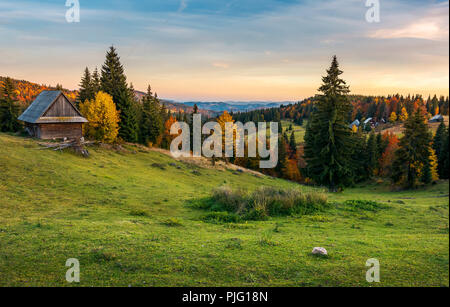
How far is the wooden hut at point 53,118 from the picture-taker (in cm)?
3709

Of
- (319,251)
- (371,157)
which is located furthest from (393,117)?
(319,251)

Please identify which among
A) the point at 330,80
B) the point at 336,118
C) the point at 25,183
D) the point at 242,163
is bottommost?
the point at 242,163

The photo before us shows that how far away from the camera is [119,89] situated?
49969mm

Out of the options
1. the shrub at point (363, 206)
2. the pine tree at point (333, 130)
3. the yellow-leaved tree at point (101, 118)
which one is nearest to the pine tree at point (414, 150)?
the pine tree at point (333, 130)

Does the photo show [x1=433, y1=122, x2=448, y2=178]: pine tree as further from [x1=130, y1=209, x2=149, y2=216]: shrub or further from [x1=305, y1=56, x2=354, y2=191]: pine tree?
[x1=130, y1=209, x2=149, y2=216]: shrub

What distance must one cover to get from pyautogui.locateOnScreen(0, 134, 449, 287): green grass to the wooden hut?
61.5 feet

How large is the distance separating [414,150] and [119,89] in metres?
50.5

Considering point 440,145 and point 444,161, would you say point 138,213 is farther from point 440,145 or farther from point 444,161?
point 440,145

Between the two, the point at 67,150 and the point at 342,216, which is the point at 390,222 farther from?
the point at 67,150

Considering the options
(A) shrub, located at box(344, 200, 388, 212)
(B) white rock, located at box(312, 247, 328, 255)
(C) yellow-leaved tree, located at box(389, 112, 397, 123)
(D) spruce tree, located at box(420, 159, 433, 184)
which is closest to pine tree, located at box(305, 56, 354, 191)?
(D) spruce tree, located at box(420, 159, 433, 184)

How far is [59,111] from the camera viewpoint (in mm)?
38375
